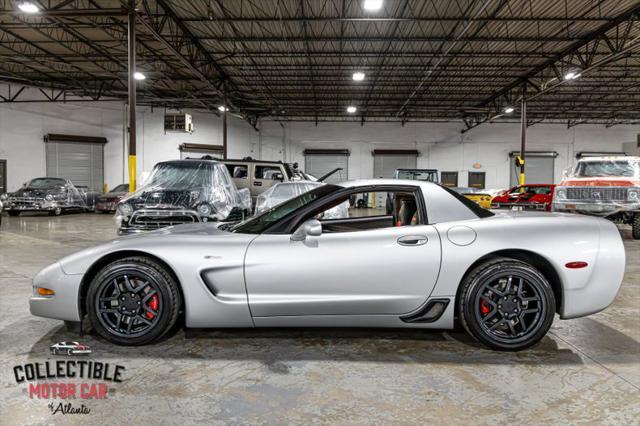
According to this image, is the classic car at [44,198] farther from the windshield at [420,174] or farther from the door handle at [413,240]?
the door handle at [413,240]

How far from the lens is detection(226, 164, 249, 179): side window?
424 inches

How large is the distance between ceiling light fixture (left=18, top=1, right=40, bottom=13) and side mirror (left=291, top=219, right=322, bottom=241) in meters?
10.5

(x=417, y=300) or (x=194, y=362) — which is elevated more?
(x=417, y=300)

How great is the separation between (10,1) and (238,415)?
47.1 feet

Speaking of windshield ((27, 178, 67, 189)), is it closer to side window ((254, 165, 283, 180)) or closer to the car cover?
side window ((254, 165, 283, 180))

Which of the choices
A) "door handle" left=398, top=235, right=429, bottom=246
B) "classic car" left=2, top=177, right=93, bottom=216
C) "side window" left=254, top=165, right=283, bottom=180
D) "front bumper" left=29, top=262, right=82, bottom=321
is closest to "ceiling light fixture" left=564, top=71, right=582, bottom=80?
"side window" left=254, top=165, right=283, bottom=180

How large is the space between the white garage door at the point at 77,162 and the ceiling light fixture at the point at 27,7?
12180 millimetres

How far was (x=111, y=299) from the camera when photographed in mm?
2879

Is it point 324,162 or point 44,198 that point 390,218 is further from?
point 324,162

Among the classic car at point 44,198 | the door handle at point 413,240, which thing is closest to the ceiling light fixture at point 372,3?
the door handle at point 413,240

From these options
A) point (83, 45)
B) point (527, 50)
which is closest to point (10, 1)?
point (83, 45)

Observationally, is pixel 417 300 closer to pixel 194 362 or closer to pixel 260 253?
pixel 260 253

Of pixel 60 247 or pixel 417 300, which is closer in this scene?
pixel 417 300

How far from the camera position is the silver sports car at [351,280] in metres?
2.80
